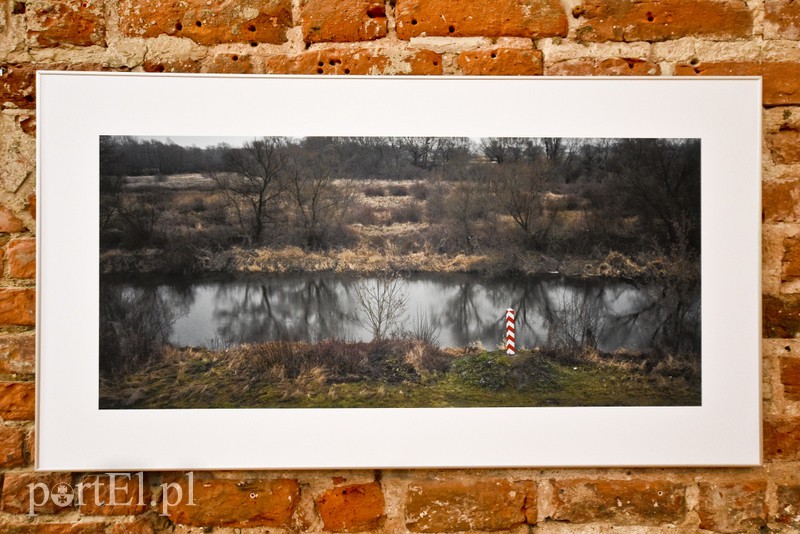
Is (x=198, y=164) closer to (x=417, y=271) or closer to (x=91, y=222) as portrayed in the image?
(x=91, y=222)

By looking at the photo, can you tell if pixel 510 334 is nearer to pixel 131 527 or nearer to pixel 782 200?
pixel 782 200

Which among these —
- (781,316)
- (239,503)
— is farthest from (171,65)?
(781,316)

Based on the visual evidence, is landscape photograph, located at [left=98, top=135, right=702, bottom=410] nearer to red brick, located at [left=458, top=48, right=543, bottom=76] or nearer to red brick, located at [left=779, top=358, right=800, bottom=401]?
red brick, located at [left=458, top=48, right=543, bottom=76]

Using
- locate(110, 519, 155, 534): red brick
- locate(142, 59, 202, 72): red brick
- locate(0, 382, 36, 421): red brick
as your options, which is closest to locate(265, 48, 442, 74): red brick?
locate(142, 59, 202, 72): red brick

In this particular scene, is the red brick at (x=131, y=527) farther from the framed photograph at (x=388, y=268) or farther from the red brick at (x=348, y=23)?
the red brick at (x=348, y=23)

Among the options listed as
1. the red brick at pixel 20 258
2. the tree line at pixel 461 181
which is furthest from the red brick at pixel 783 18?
the red brick at pixel 20 258

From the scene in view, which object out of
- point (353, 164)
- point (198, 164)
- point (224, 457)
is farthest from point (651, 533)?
point (198, 164)
